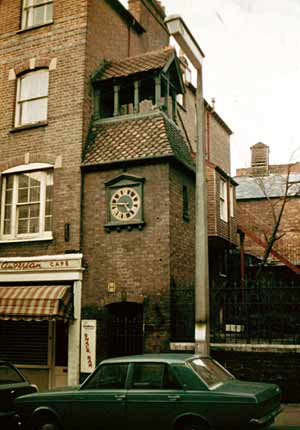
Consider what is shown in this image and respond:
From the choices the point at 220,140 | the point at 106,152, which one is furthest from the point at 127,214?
the point at 220,140

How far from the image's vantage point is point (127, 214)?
14180mm

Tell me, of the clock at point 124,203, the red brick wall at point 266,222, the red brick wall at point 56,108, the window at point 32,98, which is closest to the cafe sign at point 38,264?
the red brick wall at point 56,108

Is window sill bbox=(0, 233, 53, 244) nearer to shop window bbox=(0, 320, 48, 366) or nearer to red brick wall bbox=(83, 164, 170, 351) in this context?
red brick wall bbox=(83, 164, 170, 351)

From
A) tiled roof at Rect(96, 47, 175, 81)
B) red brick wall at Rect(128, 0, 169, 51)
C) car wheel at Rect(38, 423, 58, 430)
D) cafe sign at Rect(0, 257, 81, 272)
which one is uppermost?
red brick wall at Rect(128, 0, 169, 51)

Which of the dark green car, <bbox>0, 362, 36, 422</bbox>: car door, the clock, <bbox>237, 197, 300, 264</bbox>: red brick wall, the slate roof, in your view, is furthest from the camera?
the slate roof

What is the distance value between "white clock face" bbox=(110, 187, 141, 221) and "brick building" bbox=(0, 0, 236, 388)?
32mm

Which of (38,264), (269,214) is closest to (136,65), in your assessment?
(38,264)

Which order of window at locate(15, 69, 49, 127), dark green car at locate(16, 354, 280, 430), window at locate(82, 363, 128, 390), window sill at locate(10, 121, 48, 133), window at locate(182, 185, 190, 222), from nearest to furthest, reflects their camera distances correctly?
dark green car at locate(16, 354, 280, 430) → window at locate(82, 363, 128, 390) → window at locate(182, 185, 190, 222) → window sill at locate(10, 121, 48, 133) → window at locate(15, 69, 49, 127)

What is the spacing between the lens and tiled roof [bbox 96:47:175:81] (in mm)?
15509

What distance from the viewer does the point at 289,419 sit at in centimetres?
992

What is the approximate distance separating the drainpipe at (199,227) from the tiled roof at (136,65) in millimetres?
5389

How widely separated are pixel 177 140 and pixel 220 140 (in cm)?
1374

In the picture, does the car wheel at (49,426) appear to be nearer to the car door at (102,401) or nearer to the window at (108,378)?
the car door at (102,401)

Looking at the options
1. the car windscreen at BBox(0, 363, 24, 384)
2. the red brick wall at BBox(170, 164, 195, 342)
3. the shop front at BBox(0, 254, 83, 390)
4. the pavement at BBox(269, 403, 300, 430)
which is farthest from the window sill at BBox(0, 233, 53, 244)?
the pavement at BBox(269, 403, 300, 430)
